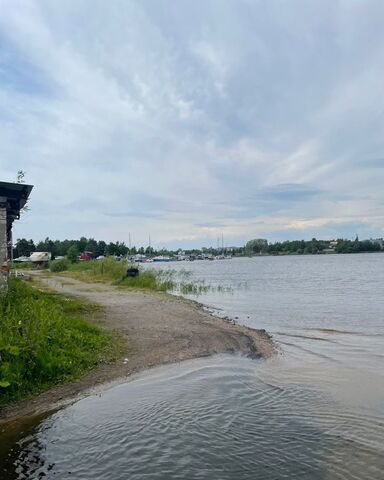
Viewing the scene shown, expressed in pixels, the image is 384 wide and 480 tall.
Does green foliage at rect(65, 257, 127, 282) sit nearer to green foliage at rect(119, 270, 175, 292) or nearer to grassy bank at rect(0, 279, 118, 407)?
green foliage at rect(119, 270, 175, 292)

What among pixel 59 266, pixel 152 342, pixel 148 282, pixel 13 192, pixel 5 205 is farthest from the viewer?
pixel 59 266

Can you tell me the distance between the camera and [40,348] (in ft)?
29.9

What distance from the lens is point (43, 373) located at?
28.7 feet

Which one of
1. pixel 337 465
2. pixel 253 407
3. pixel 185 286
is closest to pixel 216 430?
pixel 253 407

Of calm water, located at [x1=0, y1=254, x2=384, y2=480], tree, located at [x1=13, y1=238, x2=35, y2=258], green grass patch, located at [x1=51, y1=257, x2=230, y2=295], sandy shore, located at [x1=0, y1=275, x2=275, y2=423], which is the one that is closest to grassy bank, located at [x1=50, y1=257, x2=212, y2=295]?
green grass patch, located at [x1=51, y1=257, x2=230, y2=295]

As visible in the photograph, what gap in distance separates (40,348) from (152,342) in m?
3.98

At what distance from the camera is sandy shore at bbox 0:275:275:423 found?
809cm

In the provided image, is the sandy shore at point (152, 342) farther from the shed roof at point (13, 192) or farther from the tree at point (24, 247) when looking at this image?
the tree at point (24, 247)

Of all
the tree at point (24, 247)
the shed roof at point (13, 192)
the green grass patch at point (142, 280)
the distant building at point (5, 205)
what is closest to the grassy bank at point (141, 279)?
the green grass patch at point (142, 280)

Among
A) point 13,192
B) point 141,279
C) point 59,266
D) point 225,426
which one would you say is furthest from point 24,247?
point 225,426

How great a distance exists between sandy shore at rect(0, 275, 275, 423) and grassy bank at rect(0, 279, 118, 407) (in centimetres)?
36

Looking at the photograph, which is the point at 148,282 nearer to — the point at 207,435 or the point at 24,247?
the point at 207,435

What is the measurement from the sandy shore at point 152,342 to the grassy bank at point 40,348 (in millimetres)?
357

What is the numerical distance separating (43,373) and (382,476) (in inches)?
242
